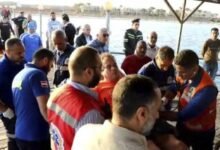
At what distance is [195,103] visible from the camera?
246 cm

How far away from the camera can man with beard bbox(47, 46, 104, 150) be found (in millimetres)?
1807

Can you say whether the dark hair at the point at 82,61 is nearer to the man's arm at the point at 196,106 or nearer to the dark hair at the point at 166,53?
the man's arm at the point at 196,106

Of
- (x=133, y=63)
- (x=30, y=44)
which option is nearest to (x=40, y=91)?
(x=133, y=63)

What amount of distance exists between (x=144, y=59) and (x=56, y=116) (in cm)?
330

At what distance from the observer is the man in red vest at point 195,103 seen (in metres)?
2.47

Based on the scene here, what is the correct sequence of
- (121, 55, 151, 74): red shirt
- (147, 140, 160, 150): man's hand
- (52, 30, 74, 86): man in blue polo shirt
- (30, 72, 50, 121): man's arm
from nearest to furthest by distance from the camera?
(147, 140, 160, 150): man's hand < (30, 72, 50, 121): man's arm < (52, 30, 74, 86): man in blue polo shirt < (121, 55, 151, 74): red shirt

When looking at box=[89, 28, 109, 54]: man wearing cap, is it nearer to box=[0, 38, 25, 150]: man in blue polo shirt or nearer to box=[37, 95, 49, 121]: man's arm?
box=[0, 38, 25, 150]: man in blue polo shirt

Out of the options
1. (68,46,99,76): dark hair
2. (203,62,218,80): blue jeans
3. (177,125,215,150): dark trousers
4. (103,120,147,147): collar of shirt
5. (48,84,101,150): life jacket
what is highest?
(68,46,99,76): dark hair

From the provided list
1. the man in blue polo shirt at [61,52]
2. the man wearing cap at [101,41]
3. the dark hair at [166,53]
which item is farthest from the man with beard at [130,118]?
the man wearing cap at [101,41]

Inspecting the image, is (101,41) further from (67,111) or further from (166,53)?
(67,111)

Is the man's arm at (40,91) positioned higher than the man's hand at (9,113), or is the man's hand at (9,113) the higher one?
the man's arm at (40,91)

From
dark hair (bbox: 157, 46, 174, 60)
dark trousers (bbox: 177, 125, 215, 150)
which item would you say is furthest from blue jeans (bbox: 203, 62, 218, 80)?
dark trousers (bbox: 177, 125, 215, 150)

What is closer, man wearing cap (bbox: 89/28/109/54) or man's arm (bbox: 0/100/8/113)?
man's arm (bbox: 0/100/8/113)

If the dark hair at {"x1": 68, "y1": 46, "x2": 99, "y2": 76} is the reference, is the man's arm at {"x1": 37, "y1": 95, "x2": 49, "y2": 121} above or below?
below
